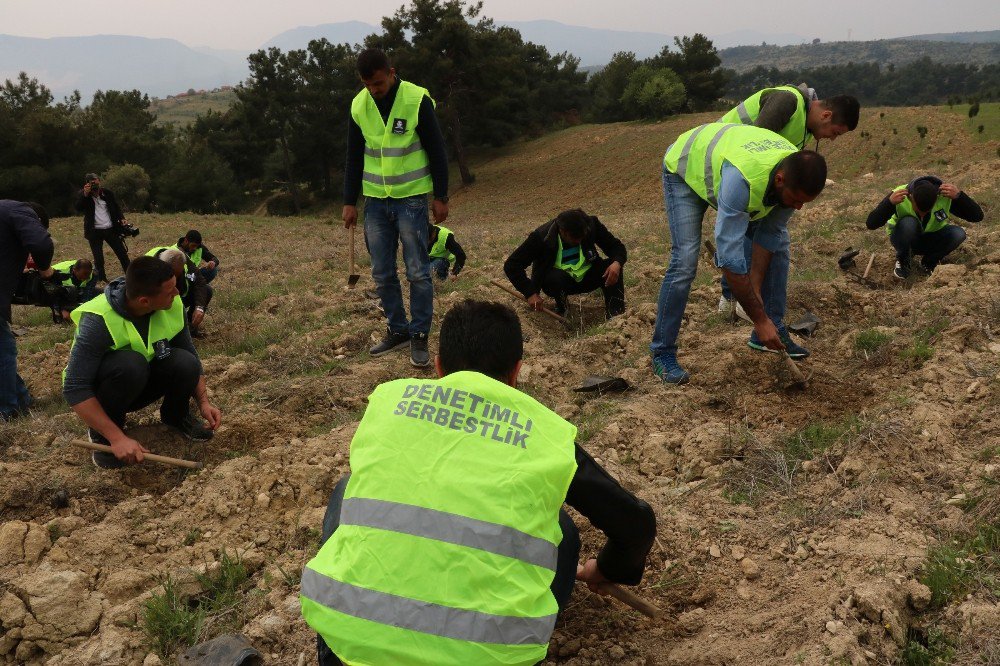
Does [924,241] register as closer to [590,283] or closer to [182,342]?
[590,283]

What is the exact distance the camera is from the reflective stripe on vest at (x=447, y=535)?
57.1 inches

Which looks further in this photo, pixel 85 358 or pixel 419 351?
pixel 419 351

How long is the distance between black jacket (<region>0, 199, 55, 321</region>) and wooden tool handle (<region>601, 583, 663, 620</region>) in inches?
169

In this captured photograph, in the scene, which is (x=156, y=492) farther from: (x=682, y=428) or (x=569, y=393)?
(x=682, y=428)

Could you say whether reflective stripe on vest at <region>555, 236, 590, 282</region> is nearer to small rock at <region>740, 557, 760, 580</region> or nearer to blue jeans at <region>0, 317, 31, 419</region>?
small rock at <region>740, 557, 760, 580</region>

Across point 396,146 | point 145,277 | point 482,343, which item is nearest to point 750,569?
point 482,343

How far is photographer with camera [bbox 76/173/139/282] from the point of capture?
27.5ft

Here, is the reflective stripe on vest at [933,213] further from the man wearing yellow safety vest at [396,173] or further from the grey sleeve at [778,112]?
the man wearing yellow safety vest at [396,173]

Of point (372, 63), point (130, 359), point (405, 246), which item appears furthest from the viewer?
point (405, 246)

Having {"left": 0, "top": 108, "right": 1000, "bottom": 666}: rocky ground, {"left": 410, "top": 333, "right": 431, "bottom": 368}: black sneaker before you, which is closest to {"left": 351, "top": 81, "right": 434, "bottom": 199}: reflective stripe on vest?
{"left": 410, "top": 333, "right": 431, "bottom": 368}: black sneaker

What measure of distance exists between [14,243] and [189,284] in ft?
3.85

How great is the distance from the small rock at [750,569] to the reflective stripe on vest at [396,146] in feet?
9.56

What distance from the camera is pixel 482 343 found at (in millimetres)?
1796

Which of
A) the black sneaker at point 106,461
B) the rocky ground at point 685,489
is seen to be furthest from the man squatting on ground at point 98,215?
the black sneaker at point 106,461
